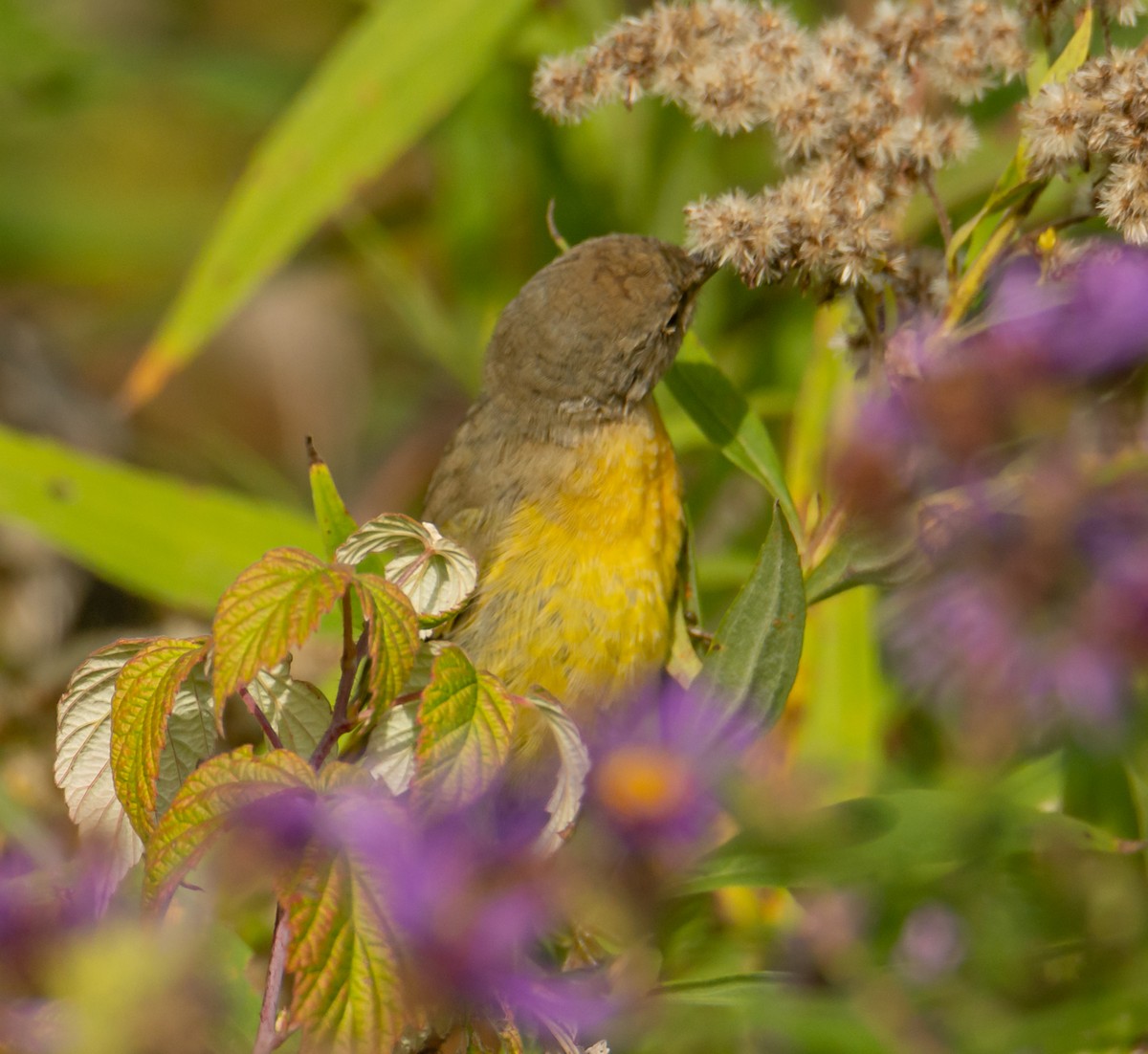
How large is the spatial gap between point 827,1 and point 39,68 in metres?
1.87

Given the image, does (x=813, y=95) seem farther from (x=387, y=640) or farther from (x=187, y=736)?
(x=187, y=736)

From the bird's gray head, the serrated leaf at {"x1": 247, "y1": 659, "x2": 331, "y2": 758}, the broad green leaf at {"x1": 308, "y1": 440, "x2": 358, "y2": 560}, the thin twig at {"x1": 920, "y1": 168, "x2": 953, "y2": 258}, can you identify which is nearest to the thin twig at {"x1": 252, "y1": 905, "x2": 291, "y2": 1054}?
the serrated leaf at {"x1": 247, "y1": 659, "x2": 331, "y2": 758}

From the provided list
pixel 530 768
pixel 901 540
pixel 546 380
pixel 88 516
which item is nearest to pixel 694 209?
pixel 901 540

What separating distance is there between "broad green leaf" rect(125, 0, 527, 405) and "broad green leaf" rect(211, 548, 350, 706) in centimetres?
136

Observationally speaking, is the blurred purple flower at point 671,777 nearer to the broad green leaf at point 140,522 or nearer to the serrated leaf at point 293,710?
the serrated leaf at point 293,710

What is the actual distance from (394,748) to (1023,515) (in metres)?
0.53

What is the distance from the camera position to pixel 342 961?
3.40ft

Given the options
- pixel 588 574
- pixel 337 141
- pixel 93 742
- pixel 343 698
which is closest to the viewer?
pixel 343 698

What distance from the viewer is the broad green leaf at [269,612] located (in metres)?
1.08

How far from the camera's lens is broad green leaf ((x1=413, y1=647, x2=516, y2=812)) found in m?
1.12

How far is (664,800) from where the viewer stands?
1188 millimetres

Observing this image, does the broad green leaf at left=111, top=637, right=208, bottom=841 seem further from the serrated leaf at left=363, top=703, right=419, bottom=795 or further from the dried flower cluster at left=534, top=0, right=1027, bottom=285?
the dried flower cluster at left=534, top=0, right=1027, bottom=285

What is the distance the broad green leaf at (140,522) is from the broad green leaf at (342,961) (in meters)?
1.37

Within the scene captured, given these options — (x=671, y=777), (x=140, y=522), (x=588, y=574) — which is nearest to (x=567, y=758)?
(x=671, y=777)
